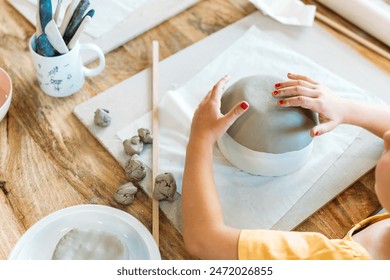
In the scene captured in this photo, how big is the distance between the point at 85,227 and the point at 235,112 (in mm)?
258

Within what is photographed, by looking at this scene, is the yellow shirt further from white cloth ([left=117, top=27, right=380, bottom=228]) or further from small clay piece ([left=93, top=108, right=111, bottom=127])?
small clay piece ([left=93, top=108, right=111, bottom=127])

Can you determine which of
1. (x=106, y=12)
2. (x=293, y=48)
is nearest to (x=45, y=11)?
(x=106, y=12)

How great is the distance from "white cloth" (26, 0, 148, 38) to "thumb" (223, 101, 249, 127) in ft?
1.25

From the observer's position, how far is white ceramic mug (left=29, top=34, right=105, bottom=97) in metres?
0.80

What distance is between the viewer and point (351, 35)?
99 centimetres

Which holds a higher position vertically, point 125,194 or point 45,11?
point 45,11

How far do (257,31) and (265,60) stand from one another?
81mm

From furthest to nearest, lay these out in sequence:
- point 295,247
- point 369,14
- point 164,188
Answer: point 369,14, point 164,188, point 295,247

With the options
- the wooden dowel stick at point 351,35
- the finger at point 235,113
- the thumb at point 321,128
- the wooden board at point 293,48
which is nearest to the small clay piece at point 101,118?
the wooden board at point 293,48

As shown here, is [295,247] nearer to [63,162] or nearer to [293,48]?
[63,162]

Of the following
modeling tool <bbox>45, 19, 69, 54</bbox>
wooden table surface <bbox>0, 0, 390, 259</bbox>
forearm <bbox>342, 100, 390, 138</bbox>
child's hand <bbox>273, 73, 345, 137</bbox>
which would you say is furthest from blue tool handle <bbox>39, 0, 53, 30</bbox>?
forearm <bbox>342, 100, 390, 138</bbox>

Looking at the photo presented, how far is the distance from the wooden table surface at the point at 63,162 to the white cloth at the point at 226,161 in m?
0.06
